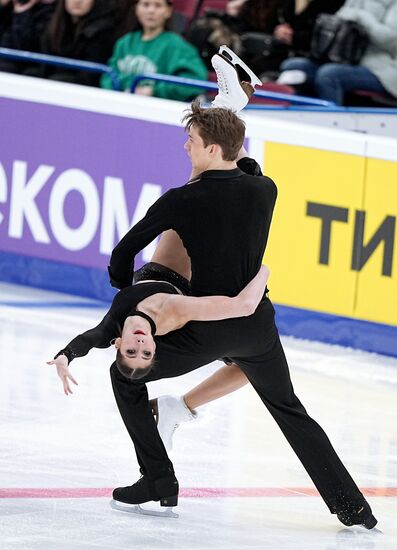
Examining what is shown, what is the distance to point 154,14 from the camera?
11.0 m

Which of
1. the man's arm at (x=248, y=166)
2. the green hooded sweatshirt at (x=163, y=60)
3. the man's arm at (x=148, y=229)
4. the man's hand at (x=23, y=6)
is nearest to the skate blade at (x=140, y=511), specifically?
the man's arm at (x=148, y=229)

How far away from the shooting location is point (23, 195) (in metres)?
9.94

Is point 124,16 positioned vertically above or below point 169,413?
below

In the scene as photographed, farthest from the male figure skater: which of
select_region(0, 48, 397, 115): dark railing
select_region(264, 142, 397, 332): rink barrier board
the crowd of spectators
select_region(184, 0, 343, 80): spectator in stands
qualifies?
select_region(184, 0, 343, 80): spectator in stands

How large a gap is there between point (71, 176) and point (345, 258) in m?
2.12

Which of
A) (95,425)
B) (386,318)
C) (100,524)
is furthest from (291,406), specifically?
(386,318)

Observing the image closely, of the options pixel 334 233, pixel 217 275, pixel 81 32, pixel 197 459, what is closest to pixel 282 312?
pixel 334 233

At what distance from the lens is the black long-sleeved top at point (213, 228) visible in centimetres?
485

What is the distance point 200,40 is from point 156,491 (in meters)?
6.94

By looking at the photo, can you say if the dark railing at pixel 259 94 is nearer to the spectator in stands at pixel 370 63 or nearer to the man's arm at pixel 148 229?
the spectator in stands at pixel 370 63

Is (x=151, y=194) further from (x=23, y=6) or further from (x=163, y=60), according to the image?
(x=23, y=6)

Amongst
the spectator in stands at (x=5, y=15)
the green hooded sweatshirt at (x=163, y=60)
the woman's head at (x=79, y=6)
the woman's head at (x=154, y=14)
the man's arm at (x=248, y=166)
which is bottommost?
the spectator in stands at (x=5, y=15)

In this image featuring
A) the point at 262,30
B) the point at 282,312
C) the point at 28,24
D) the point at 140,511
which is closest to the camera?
the point at 140,511

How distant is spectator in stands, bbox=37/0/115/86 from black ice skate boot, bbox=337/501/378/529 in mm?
6915
